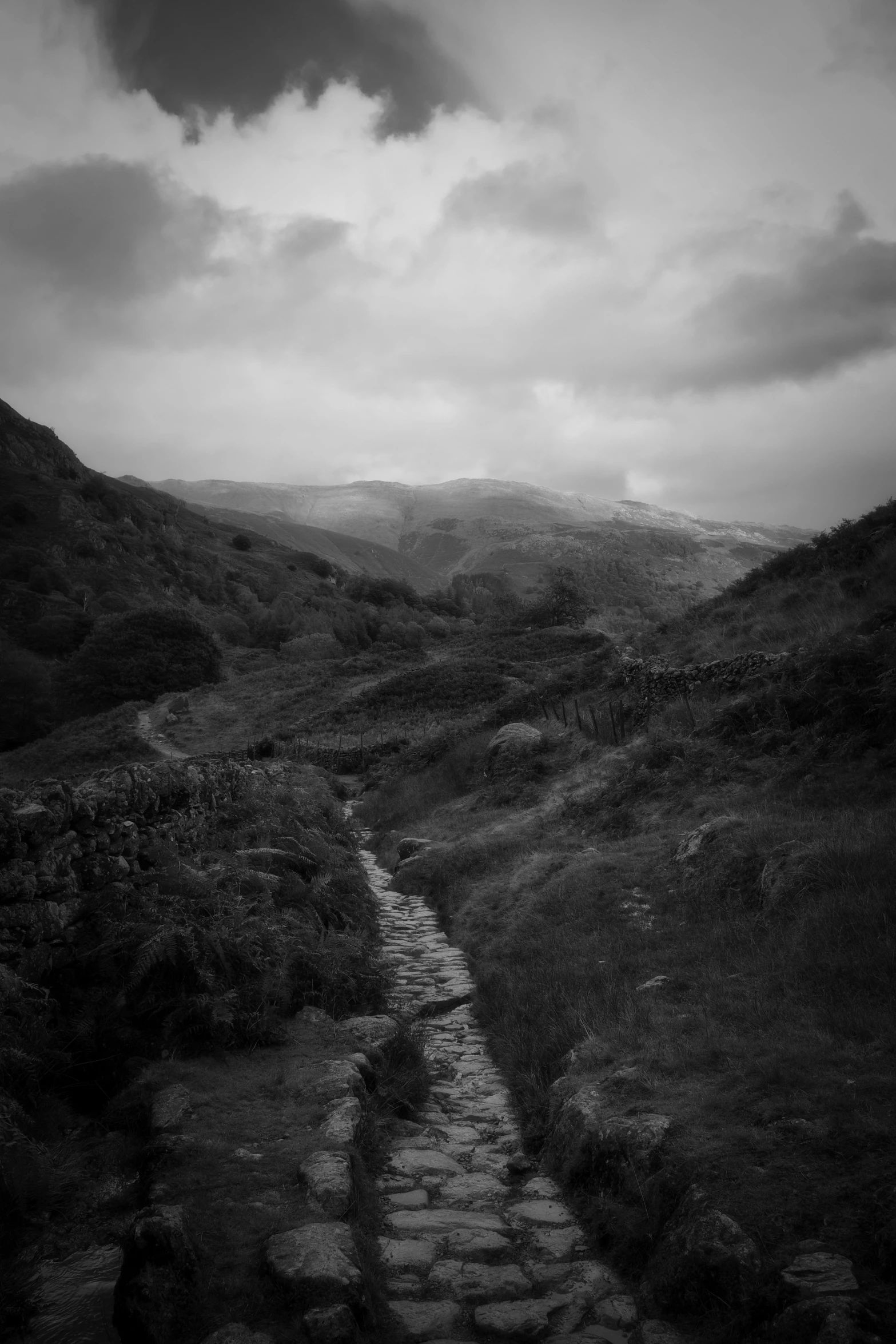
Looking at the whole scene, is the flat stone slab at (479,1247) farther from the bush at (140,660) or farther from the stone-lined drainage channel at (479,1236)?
the bush at (140,660)

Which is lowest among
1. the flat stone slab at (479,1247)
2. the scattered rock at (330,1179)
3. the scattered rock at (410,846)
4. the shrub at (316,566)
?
the scattered rock at (410,846)

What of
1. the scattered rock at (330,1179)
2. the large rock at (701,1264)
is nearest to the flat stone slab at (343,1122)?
the scattered rock at (330,1179)

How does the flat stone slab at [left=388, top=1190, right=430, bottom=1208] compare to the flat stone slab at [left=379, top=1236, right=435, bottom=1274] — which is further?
the flat stone slab at [left=388, top=1190, right=430, bottom=1208]

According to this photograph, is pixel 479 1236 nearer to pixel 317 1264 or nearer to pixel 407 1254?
pixel 407 1254

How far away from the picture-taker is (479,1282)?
4.12m

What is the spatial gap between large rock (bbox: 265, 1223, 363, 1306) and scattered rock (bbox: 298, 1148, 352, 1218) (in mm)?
243

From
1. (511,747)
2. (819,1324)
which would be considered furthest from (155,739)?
(819,1324)

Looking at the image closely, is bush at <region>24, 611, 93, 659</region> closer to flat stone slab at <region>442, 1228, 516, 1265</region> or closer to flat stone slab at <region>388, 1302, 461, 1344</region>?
flat stone slab at <region>442, 1228, 516, 1265</region>

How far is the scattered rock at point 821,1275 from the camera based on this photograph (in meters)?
3.34

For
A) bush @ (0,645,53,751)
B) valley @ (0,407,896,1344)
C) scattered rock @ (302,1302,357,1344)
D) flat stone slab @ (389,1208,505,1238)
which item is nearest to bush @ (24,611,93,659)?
Answer: bush @ (0,645,53,751)

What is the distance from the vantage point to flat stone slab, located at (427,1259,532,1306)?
157 inches

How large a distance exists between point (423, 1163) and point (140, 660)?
52.0m

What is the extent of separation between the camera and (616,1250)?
13.9 feet

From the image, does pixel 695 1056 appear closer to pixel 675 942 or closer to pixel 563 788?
pixel 675 942
